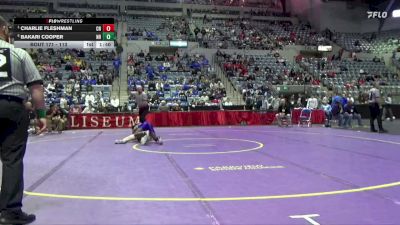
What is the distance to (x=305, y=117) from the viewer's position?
19688 millimetres

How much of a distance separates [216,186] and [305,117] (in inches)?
585

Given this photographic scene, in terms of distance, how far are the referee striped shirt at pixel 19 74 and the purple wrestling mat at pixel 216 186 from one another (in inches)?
51.8

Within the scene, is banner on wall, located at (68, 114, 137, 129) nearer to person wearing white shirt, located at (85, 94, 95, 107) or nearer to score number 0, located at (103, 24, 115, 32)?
person wearing white shirt, located at (85, 94, 95, 107)

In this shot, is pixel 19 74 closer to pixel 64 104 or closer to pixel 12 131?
pixel 12 131

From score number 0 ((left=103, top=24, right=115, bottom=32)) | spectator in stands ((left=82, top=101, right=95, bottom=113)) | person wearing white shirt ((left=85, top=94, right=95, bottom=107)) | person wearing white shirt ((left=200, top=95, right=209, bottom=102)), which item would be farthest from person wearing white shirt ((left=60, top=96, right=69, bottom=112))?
person wearing white shirt ((left=200, top=95, right=209, bottom=102))

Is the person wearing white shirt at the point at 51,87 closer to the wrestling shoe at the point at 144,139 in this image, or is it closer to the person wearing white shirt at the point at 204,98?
the person wearing white shirt at the point at 204,98

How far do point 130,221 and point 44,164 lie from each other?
4.61 metres

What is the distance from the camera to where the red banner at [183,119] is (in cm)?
1909

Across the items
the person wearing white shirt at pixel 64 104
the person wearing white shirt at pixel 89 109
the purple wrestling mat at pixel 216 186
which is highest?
the person wearing white shirt at pixel 64 104

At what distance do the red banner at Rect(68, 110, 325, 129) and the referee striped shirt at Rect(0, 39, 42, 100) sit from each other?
15338 millimetres

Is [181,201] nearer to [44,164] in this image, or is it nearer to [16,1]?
[44,164]

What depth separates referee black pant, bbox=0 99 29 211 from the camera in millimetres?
3912

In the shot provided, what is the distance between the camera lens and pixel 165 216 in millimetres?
4223
